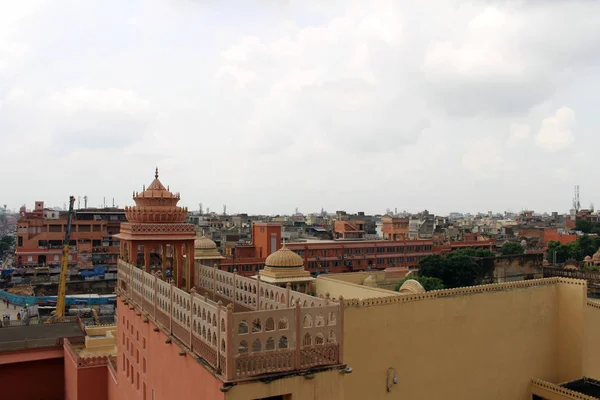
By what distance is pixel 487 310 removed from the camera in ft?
48.9

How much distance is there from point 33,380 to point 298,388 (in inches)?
720

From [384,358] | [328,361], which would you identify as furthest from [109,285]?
[328,361]

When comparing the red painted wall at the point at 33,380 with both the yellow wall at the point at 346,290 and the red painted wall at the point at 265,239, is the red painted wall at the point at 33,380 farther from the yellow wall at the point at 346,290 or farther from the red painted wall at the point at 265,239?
the red painted wall at the point at 265,239

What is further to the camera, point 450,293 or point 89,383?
point 89,383

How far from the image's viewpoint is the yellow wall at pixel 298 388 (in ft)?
25.0

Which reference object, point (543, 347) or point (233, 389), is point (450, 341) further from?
point (233, 389)

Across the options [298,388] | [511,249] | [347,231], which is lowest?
[511,249]

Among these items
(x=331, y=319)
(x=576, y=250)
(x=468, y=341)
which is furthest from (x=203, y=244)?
(x=576, y=250)

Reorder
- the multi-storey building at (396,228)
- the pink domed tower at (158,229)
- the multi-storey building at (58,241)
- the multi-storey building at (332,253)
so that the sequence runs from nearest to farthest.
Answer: the pink domed tower at (158,229) < the multi-storey building at (332,253) < the multi-storey building at (58,241) < the multi-storey building at (396,228)

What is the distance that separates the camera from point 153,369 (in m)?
12.0

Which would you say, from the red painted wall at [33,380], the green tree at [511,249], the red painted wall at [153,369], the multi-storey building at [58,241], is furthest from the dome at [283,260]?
the green tree at [511,249]

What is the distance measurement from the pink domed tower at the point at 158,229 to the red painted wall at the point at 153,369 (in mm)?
1848

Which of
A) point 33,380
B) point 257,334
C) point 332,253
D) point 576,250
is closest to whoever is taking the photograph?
point 257,334

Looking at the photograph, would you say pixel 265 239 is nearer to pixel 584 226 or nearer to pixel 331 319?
pixel 331 319
